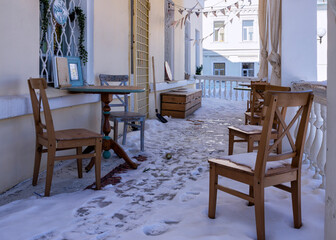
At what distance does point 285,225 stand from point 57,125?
2.56 metres

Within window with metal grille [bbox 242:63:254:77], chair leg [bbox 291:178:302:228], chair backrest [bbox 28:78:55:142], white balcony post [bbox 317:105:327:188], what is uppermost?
window with metal grille [bbox 242:63:254:77]

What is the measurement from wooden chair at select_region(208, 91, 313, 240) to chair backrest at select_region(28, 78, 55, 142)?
4.53 feet

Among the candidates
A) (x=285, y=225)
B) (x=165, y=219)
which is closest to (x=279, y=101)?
(x=285, y=225)

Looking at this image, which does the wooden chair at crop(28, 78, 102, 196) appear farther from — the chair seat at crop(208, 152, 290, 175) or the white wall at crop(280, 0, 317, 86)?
the white wall at crop(280, 0, 317, 86)

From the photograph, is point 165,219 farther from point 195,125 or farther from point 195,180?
point 195,125

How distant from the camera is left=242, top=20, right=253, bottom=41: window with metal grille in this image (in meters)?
20.7

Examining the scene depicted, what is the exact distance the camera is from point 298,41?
14.5 ft

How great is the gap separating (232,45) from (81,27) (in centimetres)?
1753

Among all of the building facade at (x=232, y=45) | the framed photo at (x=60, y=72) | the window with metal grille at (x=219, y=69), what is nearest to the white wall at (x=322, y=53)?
the building facade at (x=232, y=45)

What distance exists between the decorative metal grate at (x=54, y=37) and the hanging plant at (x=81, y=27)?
0.02 metres

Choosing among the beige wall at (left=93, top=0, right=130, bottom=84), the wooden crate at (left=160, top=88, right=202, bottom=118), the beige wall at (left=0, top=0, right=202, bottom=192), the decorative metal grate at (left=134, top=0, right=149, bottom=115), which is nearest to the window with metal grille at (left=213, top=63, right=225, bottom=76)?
the wooden crate at (left=160, top=88, right=202, bottom=118)

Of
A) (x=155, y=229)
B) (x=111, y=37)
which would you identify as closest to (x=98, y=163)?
(x=155, y=229)

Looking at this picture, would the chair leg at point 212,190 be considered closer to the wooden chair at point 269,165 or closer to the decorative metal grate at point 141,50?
the wooden chair at point 269,165

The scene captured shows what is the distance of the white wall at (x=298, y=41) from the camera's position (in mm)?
4332
